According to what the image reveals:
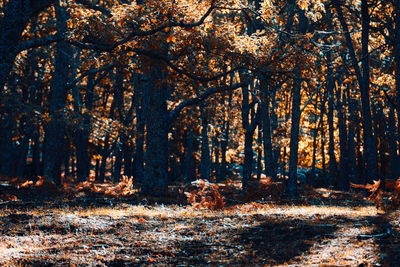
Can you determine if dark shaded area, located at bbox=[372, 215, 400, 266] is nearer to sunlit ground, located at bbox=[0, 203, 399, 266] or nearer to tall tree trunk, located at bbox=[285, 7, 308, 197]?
sunlit ground, located at bbox=[0, 203, 399, 266]

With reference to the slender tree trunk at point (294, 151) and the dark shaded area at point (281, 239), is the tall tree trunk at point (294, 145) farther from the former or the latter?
the dark shaded area at point (281, 239)

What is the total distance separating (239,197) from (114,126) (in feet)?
18.9

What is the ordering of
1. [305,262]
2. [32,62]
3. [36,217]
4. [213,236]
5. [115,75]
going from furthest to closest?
[115,75]
[32,62]
[36,217]
[213,236]
[305,262]

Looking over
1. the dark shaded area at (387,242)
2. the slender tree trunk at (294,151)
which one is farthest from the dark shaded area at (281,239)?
the slender tree trunk at (294,151)

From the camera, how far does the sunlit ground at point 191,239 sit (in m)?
5.75

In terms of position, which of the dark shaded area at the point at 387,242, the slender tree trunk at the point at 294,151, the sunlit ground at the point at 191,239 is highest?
the slender tree trunk at the point at 294,151

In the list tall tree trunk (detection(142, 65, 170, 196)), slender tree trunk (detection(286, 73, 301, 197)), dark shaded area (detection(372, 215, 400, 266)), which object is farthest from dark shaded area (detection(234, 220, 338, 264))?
→ slender tree trunk (detection(286, 73, 301, 197))

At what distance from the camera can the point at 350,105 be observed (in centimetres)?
3153

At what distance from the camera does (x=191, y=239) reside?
7098 mm

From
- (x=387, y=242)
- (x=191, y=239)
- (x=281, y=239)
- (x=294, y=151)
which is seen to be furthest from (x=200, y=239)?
(x=294, y=151)

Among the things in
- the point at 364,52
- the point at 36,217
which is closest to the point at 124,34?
the point at 36,217

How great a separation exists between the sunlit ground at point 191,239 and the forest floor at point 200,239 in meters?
0.01

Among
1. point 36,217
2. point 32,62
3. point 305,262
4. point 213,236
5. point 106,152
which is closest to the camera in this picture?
point 305,262

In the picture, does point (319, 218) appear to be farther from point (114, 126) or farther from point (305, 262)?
point (114, 126)
